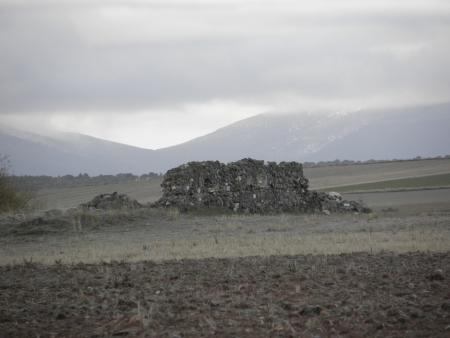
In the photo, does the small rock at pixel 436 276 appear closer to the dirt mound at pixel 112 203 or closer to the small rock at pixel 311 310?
the small rock at pixel 311 310

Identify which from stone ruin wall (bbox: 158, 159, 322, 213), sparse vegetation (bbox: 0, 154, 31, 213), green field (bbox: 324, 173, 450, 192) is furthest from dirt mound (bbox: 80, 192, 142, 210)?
green field (bbox: 324, 173, 450, 192)

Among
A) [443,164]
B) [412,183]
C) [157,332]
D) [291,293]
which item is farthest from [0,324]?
[443,164]

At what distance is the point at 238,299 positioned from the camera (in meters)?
12.6

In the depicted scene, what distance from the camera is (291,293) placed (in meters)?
13.0

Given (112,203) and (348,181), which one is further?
(348,181)

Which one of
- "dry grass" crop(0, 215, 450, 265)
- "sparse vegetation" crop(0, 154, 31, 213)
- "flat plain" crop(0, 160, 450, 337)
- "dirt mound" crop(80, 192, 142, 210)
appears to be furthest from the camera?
"sparse vegetation" crop(0, 154, 31, 213)

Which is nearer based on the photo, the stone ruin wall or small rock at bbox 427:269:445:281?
small rock at bbox 427:269:445:281

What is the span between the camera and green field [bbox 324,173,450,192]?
59875 mm

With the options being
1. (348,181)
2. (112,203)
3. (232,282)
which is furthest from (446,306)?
(348,181)

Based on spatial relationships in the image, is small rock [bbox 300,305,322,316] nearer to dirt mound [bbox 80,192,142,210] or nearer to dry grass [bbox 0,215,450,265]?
dry grass [bbox 0,215,450,265]

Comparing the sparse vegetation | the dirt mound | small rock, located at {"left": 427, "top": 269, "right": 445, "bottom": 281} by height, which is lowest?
small rock, located at {"left": 427, "top": 269, "right": 445, "bottom": 281}

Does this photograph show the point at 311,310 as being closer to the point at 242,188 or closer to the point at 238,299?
the point at 238,299

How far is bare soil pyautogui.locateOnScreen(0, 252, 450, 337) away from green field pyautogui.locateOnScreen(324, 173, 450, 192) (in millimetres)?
43692

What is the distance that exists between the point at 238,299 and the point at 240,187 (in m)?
23.8
